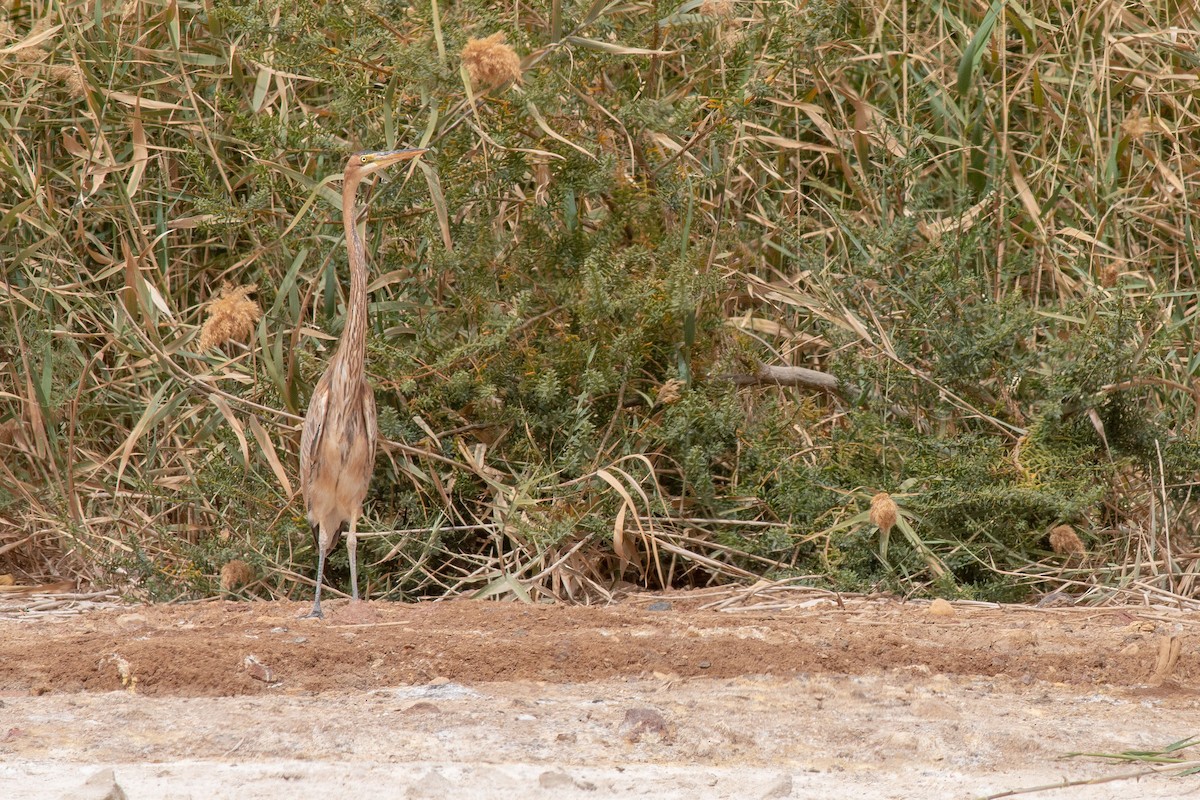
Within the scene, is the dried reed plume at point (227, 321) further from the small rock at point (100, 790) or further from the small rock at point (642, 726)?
the small rock at point (100, 790)

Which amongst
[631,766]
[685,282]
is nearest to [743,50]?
[685,282]

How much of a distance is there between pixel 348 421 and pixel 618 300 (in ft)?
4.14

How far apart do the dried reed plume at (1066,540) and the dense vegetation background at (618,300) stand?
15mm

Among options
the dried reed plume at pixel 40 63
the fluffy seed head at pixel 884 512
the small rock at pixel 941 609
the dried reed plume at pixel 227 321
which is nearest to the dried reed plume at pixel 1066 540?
the small rock at pixel 941 609

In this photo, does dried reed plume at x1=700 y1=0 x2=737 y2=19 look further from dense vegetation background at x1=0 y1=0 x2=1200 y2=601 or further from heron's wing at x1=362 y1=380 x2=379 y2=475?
heron's wing at x1=362 y1=380 x2=379 y2=475

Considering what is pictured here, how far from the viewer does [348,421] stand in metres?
6.04

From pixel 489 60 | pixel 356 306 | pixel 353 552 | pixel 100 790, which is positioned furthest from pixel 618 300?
pixel 100 790

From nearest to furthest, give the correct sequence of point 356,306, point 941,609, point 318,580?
point 941,609 → point 318,580 → point 356,306

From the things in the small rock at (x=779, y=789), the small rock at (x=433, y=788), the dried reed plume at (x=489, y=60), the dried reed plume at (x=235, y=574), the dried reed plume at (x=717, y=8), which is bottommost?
the dried reed plume at (x=235, y=574)

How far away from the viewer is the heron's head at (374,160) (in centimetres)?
591

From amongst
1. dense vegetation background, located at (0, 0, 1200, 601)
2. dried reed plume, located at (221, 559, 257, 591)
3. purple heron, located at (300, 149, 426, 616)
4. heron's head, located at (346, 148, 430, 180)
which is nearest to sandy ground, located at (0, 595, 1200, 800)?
purple heron, located at (300, 149, 426, 616)

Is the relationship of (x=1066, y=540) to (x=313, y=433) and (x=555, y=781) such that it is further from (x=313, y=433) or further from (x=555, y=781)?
(x=555, y=781)

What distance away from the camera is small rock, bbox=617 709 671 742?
3975 millimetres

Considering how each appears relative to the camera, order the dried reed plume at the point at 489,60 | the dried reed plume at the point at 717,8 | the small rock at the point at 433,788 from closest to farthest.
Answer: the small rock at the point at 433,788
the dried reed plume at the point at 489,60
the dried reed plume at the point at 717,8
